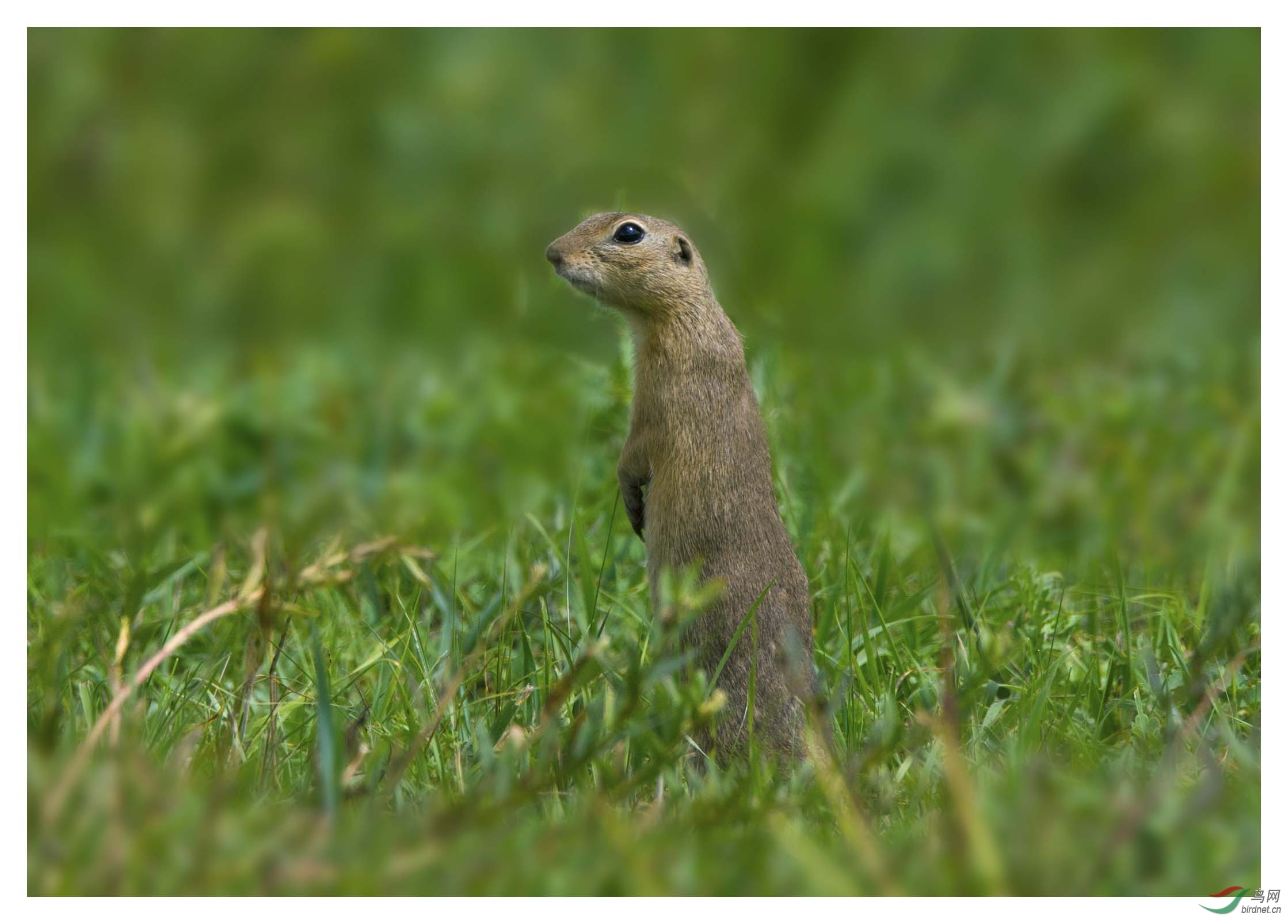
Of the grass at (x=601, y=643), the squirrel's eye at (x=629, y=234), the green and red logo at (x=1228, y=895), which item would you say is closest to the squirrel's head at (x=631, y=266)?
the squirrel's eye at (x=629, y=234)

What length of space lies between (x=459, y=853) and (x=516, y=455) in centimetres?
326

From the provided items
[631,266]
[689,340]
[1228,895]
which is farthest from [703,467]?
[1228,895]

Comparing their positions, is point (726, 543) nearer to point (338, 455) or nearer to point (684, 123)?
point (338, 455)

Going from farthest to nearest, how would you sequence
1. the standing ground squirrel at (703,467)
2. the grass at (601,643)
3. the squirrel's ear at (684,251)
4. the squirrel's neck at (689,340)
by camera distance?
the squirrel's ear at (684,251)
the squirrel's neck at (689,340)
the standing ground squirrel at (703,467)
the grass at (601,643)

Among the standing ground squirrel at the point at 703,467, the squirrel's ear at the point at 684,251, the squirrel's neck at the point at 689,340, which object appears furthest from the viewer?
the squirrel's ear at the point at 684,251

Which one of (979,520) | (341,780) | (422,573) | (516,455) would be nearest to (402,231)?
(516,455)

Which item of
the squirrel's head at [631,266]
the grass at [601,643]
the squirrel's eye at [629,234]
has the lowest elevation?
the grass at [601,643]

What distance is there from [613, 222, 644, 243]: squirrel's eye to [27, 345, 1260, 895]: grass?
0.62 metres

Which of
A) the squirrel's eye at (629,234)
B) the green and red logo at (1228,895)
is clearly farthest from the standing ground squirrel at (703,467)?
the green and red logo at (1228,895)

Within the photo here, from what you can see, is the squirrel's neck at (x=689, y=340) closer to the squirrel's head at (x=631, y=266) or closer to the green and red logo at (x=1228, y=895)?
the squirrel's head at (x=631, y=266)

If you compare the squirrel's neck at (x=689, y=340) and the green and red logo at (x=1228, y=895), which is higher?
the squirrel's neck at (x=689, y=340)

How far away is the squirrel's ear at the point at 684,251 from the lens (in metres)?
3.48

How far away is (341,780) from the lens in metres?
2.49

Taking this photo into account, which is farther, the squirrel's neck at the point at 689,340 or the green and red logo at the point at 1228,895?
the squirrel's neck at the point at 689,340
